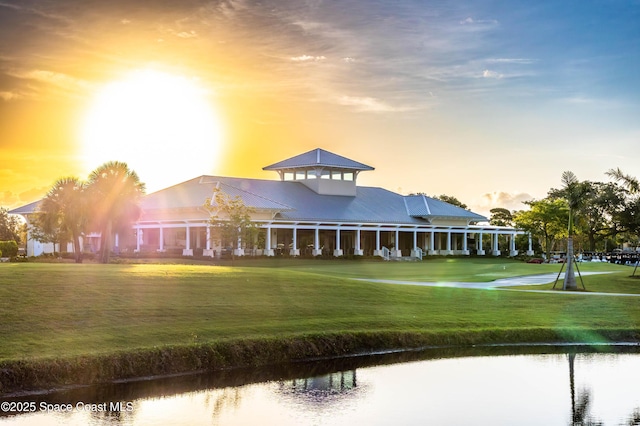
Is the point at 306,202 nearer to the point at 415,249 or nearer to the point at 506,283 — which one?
the point at 415,249

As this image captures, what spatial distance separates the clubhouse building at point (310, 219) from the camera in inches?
2746

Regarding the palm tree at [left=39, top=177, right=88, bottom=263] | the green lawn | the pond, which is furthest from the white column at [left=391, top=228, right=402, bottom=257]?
the pond

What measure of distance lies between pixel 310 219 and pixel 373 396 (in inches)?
2145

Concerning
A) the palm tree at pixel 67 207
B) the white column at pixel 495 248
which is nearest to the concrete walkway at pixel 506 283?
the palm tree at pixel 67 207

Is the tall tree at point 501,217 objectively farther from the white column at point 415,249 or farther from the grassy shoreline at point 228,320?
the grassy shoreline at point 228,320

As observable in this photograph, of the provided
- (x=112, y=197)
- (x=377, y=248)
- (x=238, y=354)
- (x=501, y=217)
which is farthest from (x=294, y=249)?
(x=501, y=217)

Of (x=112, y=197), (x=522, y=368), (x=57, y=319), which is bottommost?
(x=522, y=368)

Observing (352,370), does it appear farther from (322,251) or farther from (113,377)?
(322,251)

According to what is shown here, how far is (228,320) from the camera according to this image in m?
24.3

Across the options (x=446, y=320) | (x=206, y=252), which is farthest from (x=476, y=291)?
(x=206, y=252)

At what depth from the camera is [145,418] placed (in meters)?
16.4

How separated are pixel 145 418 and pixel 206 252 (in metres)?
49.5

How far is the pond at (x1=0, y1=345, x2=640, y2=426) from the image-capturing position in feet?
54.9

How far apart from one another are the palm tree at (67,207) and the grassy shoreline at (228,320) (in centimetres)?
1748
